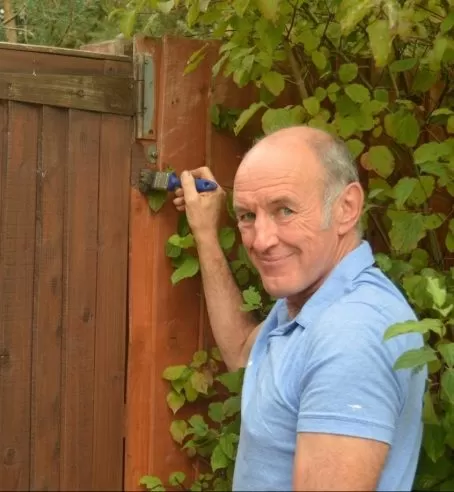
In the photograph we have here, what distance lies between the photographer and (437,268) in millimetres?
3119

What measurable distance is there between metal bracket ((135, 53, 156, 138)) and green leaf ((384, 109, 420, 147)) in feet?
2.64

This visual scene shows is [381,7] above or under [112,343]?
above

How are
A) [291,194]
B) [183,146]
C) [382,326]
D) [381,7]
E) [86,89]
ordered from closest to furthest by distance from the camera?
1. [382,326]
2. [291,194]
3. [381,7]
4. [86,89]
5. [183,146]

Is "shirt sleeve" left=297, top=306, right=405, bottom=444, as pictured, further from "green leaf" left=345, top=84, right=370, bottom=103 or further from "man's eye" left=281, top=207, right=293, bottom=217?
"green leaf" left=345, top=84, right=370, bottom=103

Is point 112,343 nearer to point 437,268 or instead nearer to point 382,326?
point 437,268

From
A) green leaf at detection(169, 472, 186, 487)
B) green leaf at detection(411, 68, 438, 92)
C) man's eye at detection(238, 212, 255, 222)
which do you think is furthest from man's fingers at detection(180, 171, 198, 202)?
green leaf at detection(169, 472, 186, 487)

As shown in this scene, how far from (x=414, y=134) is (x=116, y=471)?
1537 millimetres

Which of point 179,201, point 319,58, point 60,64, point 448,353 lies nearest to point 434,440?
point 448,353

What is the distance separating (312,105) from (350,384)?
5.01 feet

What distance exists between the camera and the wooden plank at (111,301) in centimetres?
293

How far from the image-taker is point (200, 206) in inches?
116

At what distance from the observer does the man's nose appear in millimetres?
2100

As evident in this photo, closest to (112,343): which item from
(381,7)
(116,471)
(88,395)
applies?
(88,395)

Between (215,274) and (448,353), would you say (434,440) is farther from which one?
(215,274)
